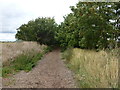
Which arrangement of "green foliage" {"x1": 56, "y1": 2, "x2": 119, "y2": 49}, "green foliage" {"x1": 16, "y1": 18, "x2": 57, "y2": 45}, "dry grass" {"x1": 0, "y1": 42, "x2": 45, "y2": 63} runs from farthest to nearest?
"green foliage" {"x1": 16, "y1": 18, "x2": 57, "y2": 45}, "dry grass" {"x1": 0, "y1": 42, "x2": 45, "y2": 63}, "green foliage" {"x1": 56, "y1": 2, "x2": 119, "y2": 49}

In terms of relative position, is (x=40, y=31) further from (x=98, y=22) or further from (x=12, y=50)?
(x=98, y=22)

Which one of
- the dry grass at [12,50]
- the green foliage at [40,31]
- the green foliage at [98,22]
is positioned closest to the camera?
the green foliage at [98,22]

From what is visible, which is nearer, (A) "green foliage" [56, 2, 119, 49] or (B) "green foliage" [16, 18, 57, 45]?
(A) "green foliage" [56, 2, 119, 49]

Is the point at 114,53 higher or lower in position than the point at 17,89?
higher

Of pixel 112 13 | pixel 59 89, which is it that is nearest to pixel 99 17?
pixel 112 13

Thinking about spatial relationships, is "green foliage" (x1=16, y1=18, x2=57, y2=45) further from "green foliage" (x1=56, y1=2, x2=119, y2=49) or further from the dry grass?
"green foliage" (x1=56, y1=2, x2=119, y2=49)

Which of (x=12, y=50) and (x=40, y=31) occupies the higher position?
(x=40, y=31)

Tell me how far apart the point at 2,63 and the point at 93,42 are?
216 inches

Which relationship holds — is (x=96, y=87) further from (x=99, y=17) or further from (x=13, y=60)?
(x=13, y=60)

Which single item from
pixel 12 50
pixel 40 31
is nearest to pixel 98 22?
pixel 12 50

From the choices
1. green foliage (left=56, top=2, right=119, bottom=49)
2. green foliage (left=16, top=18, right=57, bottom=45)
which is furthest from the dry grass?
green foliage (left=16, top=18, right=57, bottom=45)

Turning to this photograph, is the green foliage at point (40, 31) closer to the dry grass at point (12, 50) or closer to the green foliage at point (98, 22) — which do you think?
the dry grass at point (12, 50)

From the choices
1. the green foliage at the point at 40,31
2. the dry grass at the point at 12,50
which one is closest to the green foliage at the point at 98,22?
the dry grass at the point at 12,50

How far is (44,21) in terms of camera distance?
2492 cm
